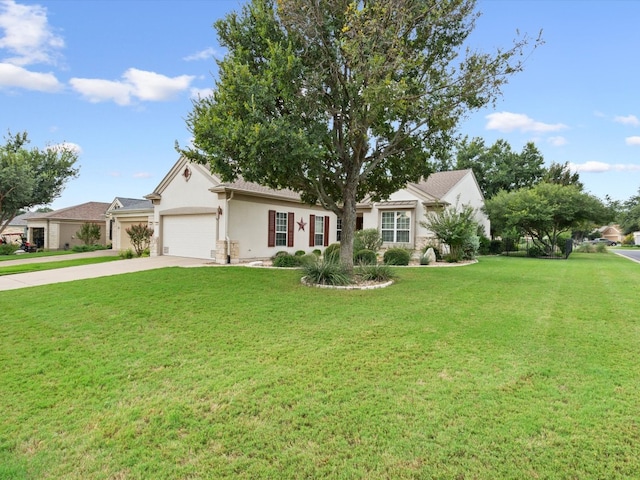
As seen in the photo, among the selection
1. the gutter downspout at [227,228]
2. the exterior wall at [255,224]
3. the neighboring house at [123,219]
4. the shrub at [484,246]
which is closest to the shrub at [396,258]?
the exterior wall at [255,224]

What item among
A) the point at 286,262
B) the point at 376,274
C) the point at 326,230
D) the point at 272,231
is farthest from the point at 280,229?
the point at 376,274

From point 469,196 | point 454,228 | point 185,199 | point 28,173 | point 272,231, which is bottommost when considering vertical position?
point 272,231

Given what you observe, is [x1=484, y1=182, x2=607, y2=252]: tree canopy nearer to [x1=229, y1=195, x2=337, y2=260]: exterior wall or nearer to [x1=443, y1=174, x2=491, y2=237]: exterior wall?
[x1=443, y1=174, x2=491, y2=237]: exterior wall

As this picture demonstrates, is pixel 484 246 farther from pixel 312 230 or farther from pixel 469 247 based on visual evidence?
pixel 312 230

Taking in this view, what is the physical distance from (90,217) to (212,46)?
25819 mm

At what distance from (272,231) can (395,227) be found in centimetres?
771

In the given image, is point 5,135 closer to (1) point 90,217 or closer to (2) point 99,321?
(1) point 90,217

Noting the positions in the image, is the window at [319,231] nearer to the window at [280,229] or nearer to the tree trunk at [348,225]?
the window at [280,229]

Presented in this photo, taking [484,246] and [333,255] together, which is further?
[484,246]

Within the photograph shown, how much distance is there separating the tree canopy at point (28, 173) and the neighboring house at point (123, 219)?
483cm

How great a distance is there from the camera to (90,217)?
30641mm

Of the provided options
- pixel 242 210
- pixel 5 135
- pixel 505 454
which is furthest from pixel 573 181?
pixel 5 135

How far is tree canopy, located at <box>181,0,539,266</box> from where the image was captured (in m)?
8.70

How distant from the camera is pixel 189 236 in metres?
17.8
